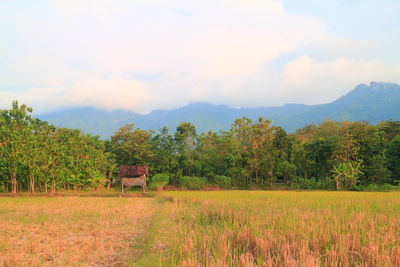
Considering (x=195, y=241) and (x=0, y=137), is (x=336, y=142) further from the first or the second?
(x=0, y=137)

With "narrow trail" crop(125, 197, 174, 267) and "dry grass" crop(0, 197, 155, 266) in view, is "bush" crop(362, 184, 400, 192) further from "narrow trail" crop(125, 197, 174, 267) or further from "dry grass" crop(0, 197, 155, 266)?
"narrow trail" crop(125, 197, 174, 267)

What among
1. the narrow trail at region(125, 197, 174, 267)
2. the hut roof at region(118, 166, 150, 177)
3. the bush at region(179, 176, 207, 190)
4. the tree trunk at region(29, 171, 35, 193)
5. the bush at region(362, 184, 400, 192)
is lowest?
the bush at region(362, 184, 400, 192)

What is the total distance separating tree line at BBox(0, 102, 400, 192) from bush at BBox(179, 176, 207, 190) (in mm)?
91

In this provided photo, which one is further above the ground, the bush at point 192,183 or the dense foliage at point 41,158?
the dense foliage at point 41,158

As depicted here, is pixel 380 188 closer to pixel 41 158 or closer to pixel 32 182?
pixel 41 158

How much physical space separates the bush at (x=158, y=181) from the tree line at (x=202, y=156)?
35 centimetres

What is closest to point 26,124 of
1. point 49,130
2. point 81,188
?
point 49,130

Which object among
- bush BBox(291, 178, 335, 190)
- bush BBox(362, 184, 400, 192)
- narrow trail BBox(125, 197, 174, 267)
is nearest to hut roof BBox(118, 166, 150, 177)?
bush BBox(291, 178, 335, 190)

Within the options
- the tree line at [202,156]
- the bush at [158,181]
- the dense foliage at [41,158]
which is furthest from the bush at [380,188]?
the dense foliage at [41,158]

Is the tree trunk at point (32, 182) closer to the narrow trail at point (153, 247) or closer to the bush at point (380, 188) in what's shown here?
the narrow trail at point (153, 247)

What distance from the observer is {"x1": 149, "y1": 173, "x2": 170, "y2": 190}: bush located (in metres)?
24.0

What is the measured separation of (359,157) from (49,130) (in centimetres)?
2659

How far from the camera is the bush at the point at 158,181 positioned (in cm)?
2399

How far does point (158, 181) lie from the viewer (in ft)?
79.8
